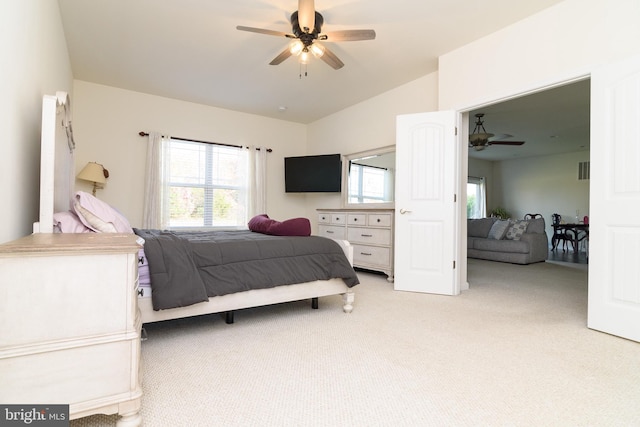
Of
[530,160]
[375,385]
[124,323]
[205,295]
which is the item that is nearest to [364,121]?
[205,295]

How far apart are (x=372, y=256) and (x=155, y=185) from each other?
3.25 metres

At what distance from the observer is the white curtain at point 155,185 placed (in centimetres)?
464

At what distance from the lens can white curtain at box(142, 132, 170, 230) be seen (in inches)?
183

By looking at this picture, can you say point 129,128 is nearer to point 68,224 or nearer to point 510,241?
point 68,224

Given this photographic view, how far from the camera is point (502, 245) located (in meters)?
5.99

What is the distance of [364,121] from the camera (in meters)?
5.05

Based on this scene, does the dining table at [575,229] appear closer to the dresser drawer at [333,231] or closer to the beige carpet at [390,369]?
the beige carpet at [390,369]

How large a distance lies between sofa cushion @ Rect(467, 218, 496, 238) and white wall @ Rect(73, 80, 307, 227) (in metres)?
4.75

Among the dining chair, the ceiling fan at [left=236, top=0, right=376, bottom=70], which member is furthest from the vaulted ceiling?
the dining chair

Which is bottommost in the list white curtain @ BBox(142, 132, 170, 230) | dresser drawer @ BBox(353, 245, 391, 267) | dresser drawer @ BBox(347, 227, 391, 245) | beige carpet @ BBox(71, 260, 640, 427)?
beige carpet @ BBox(71, 260, 640, 427)

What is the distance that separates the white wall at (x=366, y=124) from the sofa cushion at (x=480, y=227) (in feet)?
10.2

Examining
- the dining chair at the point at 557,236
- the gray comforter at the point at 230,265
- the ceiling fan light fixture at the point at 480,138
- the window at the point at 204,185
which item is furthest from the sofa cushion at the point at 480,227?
the gray comforter at the point at 230,265

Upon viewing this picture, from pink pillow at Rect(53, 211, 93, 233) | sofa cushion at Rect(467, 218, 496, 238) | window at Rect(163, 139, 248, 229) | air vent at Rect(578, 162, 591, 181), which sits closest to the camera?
pink pillow at Rect(53, 211, 93, 233)

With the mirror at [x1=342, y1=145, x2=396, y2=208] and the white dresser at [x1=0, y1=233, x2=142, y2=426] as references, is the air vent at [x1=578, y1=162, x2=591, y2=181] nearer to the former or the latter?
the mirror at [x1=342, y1=145, x2=396, y2=208]
